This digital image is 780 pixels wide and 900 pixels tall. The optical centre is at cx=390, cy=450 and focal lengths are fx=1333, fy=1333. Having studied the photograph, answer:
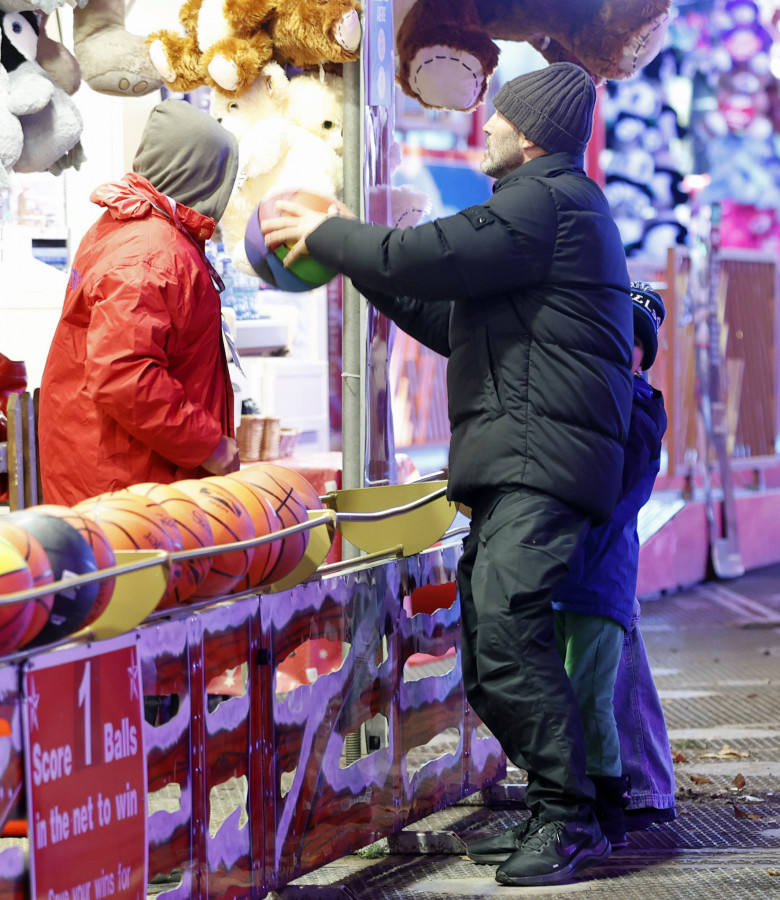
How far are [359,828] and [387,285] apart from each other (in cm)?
130

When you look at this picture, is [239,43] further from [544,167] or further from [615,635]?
[615,635]

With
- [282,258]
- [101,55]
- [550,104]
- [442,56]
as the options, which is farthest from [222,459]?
[442,56]

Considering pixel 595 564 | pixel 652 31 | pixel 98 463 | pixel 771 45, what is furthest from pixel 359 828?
pixel 771 45

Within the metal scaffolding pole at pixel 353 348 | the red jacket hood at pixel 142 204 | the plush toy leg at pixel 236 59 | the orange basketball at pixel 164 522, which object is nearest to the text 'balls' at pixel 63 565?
the orange basketball at pixel 164 522

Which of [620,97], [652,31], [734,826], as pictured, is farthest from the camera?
[620,97]

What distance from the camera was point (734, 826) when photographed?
12.1 ft

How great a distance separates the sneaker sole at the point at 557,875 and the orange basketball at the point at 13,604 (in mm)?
1495

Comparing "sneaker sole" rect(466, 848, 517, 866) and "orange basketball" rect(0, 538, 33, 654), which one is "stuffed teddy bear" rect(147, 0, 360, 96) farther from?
"orange basketball" rect(0, 538, 33, 654)

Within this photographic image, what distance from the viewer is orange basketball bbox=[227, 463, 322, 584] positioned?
9.07 ft

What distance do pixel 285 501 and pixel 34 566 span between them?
771 mm

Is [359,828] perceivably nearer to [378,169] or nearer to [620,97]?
[378,169]

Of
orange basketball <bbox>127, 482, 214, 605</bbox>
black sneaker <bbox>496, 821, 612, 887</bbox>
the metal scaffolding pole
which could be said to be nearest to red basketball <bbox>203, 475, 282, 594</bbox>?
orange basketball <bbox>127, 482, 214, 605</bbox>

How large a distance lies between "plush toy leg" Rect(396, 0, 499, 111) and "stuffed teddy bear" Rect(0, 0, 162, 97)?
885 millimetres

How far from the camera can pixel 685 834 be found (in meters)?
3.61
